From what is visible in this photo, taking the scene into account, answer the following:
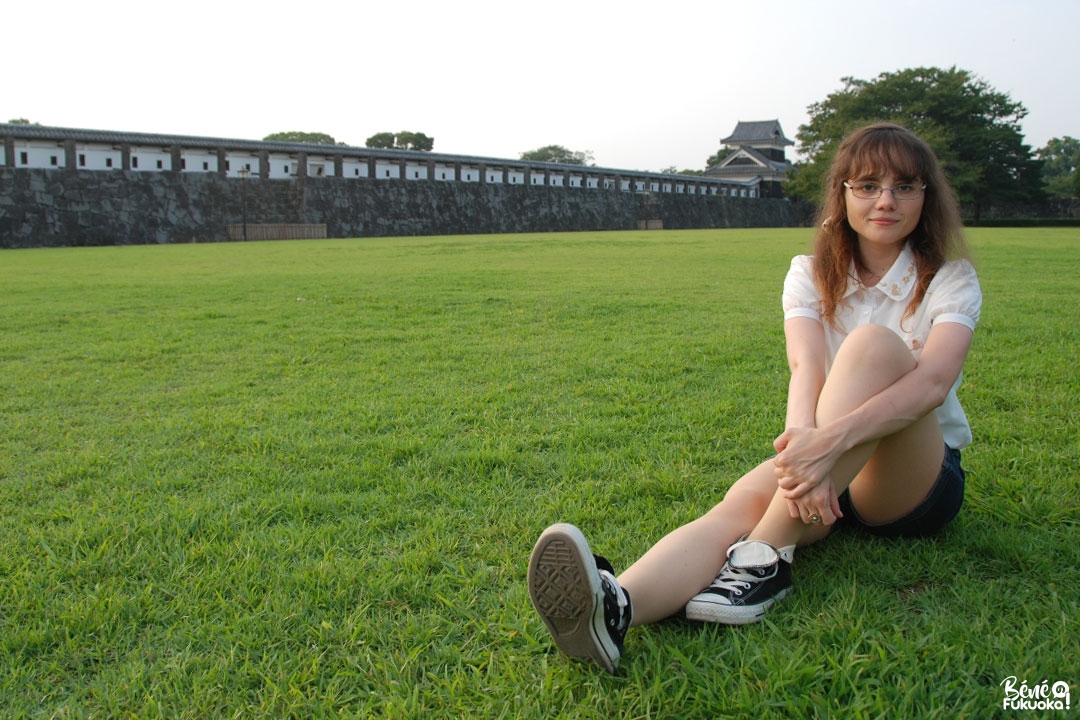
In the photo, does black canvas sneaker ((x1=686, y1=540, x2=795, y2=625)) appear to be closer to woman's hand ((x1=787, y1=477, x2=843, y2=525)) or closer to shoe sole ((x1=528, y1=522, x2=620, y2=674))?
woman's hand ((x1=787, y1=477, x2=843, y2=525))

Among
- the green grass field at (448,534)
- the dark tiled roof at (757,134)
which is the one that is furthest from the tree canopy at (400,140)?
the green grass field at (448,534)

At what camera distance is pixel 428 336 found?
4.63 m

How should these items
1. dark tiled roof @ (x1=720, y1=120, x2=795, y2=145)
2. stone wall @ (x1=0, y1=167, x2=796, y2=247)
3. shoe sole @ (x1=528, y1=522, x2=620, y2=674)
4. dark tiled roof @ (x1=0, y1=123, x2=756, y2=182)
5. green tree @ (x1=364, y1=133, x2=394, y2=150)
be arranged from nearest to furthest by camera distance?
shoe sole @ (x1=528, y1=522, x2=620, y2=674) < stone wall @ (x1=0, y1=167, x2=796, y2=247) < dark tiled roof @ (x1=0, y1=123, x2=756, y2=182) < dark tiled roof @ (x1=720, y1=120, x2=795, y2=145) < green tree @ (x1=364, y1=133, x2=394, y2=150)

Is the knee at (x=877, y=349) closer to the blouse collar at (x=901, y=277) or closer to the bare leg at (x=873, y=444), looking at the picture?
the bare leg at (x=873, y=444)

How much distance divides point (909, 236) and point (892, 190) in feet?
0.48

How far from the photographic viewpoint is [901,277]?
1702 millimetres

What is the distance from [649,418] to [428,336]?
2.19 m

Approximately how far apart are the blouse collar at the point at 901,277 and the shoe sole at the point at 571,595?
978mm

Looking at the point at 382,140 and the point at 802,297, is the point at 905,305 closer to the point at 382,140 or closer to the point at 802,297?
the point at 802,297

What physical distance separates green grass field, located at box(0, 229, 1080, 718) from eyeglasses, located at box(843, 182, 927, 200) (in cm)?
75

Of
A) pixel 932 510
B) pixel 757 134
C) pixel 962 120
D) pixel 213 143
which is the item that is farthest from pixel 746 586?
pixel 757 134

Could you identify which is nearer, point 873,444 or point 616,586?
point 616,586

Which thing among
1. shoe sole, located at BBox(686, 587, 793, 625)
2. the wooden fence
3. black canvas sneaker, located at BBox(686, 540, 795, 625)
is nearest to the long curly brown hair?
black canvas sneaker, located at BBox(686, 540, 795, 625)

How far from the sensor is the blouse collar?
1694 millimetres
